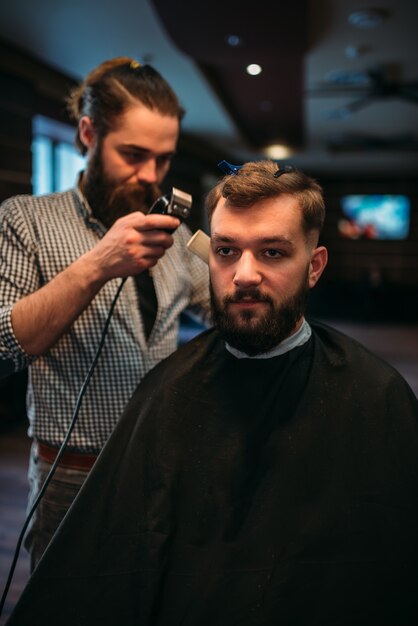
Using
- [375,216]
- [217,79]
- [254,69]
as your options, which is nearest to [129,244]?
[254,69]

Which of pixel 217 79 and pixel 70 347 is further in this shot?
pixel 217 79

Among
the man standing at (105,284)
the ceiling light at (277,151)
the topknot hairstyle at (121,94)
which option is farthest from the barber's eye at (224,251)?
the ceiling light at (277,151)

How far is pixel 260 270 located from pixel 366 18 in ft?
11.4

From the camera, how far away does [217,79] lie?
5.26m

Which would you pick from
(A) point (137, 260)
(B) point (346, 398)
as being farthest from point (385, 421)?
(A) point (137, 260)

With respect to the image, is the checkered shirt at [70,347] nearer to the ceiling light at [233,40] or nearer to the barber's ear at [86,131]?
the barber's ear at [86,131]

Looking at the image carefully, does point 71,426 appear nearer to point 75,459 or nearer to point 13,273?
point 75,459

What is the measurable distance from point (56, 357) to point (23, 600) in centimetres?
44

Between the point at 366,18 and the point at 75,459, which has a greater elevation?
the point at 366,18

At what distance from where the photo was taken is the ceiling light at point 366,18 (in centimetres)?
369

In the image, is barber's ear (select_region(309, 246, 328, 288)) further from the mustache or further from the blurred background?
the blurred background

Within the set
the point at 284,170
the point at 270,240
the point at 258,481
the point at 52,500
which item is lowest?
the point at 52,500

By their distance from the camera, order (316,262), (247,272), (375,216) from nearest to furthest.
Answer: (247,272)
(316,262)
(375,216)

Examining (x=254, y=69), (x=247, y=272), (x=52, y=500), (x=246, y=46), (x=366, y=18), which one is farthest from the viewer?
(x=254, y=69)
